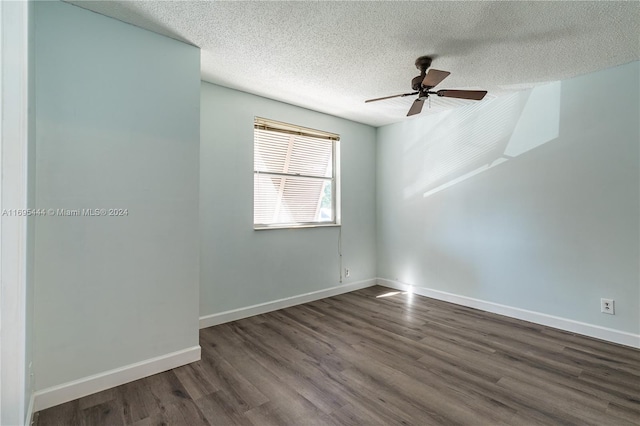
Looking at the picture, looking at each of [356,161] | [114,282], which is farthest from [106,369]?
[356,161]

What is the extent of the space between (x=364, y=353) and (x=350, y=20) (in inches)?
104

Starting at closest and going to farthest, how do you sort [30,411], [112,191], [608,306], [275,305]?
1. [30,411]
2. [112,191]
3. [608,306]
4. [275,305]

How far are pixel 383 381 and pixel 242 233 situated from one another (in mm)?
2085

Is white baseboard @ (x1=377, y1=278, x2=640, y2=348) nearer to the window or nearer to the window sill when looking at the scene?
the window sill

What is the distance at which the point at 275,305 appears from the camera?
11.7ft

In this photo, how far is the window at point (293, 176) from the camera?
3547mm

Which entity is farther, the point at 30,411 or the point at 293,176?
the point at 293,176

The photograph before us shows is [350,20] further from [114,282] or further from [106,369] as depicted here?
[106,369]

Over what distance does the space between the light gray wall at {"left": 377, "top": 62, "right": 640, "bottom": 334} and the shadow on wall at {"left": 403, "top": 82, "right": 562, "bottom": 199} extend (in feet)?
0.04
